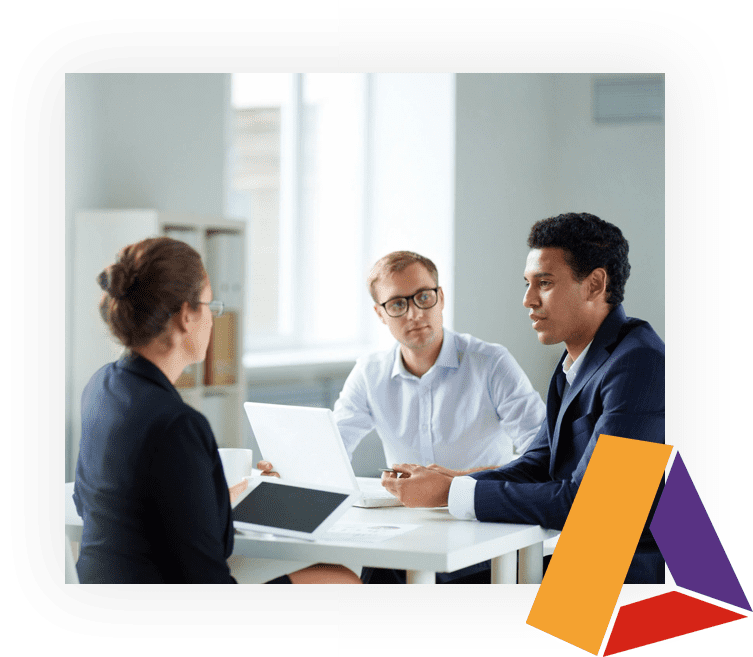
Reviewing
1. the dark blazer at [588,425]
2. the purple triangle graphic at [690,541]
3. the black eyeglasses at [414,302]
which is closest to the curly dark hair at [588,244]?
the dark blazer at [588,425]

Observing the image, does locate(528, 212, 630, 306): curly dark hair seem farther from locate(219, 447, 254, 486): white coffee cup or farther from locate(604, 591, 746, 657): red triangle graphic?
locate(219, 447, 254, 486): white coffee cup

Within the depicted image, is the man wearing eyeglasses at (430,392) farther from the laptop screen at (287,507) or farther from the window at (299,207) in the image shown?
the laptop screen at (287,507)

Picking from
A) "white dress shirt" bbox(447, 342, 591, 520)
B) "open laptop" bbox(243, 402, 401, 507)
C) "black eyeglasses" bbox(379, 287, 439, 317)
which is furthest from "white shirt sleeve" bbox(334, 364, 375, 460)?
"white dress shirt" bbox(447, 342, 591, 520)

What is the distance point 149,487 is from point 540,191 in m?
1.46

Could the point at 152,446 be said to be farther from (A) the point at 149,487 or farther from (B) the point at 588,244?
(B) the point at 588,244

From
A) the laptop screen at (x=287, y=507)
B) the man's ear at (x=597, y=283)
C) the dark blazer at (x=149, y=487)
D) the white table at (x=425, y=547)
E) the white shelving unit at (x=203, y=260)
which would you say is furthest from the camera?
the white shelving unit at (x=203, y=260)

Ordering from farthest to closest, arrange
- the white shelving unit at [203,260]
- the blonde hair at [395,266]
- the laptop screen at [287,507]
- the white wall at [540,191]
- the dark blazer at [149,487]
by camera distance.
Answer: the white shelving unit at [203,260]
the blonde hair at [395,266]
the white wall at [540,191]
the laptop screen at [287,507]
the dark blazer at [149,487]

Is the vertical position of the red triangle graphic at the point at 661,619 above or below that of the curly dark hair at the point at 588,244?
below

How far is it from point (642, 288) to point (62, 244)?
1.60m

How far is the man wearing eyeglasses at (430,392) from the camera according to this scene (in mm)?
2686

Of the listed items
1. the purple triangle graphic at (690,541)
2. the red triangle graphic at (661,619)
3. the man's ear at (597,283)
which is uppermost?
the man's ear at (597,283)

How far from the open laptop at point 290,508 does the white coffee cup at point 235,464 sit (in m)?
0.13

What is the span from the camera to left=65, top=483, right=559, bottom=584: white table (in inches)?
75.5

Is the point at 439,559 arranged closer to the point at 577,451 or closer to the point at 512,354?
the point at 577,451
